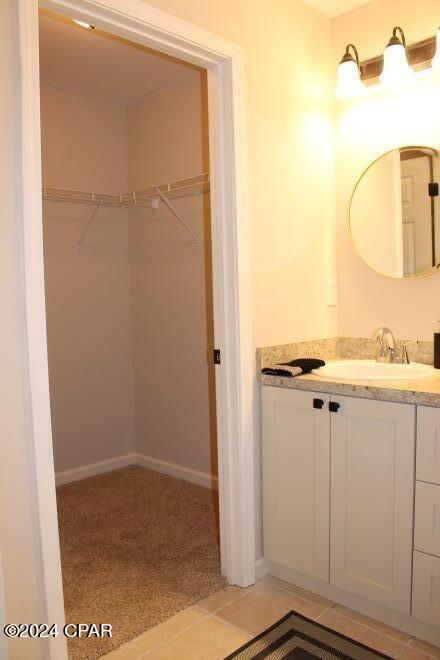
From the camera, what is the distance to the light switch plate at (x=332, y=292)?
99.4 inches

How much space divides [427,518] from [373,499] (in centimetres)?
19

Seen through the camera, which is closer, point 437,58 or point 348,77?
point 437,58

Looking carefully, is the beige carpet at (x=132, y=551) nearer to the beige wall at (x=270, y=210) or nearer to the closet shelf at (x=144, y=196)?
the beige wall at (x=270, y=210)

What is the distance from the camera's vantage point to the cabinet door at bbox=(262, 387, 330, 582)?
2.03m

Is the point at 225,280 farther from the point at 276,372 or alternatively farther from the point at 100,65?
the point at 100,65

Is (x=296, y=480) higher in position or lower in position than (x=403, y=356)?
lower

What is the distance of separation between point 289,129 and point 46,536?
1.80 m

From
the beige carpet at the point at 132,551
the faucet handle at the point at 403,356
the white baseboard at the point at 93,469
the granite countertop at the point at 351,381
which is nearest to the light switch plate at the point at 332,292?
the granite countertop at the point at 351,381

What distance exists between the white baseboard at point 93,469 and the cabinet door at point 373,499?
1971 millimetres

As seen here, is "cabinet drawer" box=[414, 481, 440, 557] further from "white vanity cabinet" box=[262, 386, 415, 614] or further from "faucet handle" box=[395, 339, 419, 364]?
"faucet handle" box=[395, 339, 419, 364]

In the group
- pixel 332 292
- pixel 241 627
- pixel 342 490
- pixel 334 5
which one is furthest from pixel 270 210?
pixel 241 627

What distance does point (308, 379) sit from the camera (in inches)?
80.3

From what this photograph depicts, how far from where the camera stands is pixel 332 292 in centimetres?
254

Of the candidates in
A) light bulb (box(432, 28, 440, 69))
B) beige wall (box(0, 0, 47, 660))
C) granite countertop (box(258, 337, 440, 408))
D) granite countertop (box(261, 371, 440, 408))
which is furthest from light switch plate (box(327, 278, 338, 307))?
beige wall (box(0, 0, 47, 660))
